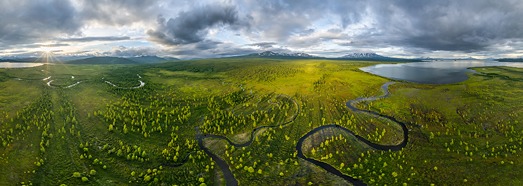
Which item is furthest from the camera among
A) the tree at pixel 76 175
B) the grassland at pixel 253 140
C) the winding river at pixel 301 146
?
the winding river at pixel 301 146

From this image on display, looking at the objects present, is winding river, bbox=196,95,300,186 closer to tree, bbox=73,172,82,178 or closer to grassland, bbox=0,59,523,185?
grassland, bbox=0,59,523,185

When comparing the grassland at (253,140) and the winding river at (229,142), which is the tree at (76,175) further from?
the winding river at (229,142)

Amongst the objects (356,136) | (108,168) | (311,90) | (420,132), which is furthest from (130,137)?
(311,90)

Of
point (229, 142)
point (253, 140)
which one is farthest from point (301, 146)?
point (229, 142)

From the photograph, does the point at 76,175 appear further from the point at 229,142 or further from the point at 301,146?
the point at 301,146

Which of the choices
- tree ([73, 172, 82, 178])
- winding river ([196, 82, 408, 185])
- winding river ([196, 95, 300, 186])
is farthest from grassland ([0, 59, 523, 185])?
winding river ([196, 82, 408, 185])

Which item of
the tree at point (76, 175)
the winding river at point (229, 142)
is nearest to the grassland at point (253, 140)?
the tree at point (76, 175)

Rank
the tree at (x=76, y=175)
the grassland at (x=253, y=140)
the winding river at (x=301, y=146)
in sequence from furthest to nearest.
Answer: the winding river at (x=301, y=146) < the grassland at (x=253, y=140) < the tree at (x=76, y=175)

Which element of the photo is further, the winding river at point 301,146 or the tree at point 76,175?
the winding river at point 301,146
